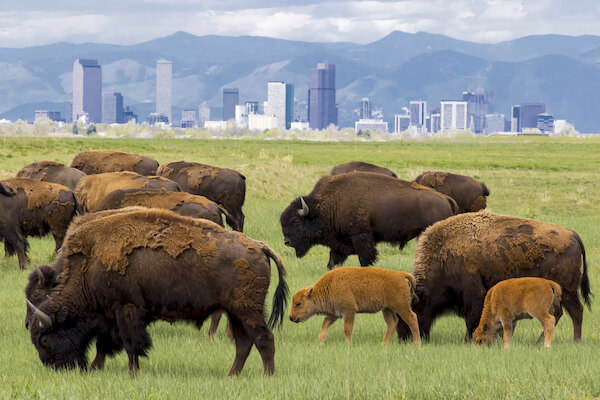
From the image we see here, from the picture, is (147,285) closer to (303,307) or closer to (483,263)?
(303,307)

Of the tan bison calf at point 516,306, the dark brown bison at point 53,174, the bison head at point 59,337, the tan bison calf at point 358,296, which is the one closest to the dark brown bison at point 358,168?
the dark brown bison at point 53,174

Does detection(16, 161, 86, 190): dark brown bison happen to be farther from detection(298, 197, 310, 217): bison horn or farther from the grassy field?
detection(298, 197, 310, 217): bison horn

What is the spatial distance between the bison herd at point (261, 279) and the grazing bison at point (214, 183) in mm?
6904

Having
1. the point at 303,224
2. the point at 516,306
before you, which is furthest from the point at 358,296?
the point at 303,224

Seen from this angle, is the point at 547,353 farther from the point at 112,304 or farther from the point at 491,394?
the point at 112,304

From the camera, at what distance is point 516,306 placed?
908 cm

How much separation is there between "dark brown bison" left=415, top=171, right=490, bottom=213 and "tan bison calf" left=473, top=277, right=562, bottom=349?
11992 mm

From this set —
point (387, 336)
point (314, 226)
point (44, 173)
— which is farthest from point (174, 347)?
point (44, 173)

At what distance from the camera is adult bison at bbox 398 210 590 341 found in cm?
993

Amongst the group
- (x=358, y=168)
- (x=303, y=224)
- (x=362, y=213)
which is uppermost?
(x=358, y=168)

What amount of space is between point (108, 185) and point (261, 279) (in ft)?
32.9

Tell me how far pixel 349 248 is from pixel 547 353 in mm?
6992

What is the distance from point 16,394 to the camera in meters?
6.79

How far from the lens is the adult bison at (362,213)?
48.6 ft
